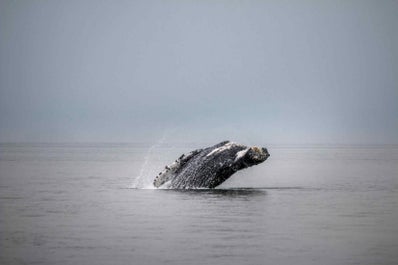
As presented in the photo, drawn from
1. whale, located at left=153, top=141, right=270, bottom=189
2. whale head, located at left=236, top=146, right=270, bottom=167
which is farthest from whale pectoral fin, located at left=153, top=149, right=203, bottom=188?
whale head, located at left=236, top=146, right=270, bottom=167

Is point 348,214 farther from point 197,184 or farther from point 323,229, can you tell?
point 197,184

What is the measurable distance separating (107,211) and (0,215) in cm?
280

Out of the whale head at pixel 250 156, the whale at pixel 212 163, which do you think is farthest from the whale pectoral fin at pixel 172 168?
the whale head at pixel 250 156

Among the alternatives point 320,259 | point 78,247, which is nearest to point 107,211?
point 78,247

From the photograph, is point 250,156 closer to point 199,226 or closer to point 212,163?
point 212,163

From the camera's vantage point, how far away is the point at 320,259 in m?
14.7

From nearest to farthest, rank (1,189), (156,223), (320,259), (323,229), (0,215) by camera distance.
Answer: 1. (320,259)
2. (323,229)
3. (156,223)
4. (0,215)
5. (1,189)

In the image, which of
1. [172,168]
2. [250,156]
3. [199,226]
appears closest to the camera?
[199,226]

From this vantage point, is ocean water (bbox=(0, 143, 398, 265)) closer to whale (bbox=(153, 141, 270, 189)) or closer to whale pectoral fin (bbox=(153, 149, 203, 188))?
whale pectoral fin (bbox=(153, 149, 203, 188))

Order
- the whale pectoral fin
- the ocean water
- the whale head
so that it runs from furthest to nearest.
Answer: the whale pectoral fin
the whale head
the ocean water

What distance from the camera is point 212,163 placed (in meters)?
25.6

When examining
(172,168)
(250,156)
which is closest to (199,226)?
(250,156)

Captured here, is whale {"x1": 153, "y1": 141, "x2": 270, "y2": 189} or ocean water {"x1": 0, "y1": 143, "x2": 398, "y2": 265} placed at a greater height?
whale {"x1": 153, "y1": 141, "x2": 270, "y2": 189}

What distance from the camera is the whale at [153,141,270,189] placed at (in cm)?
2530
